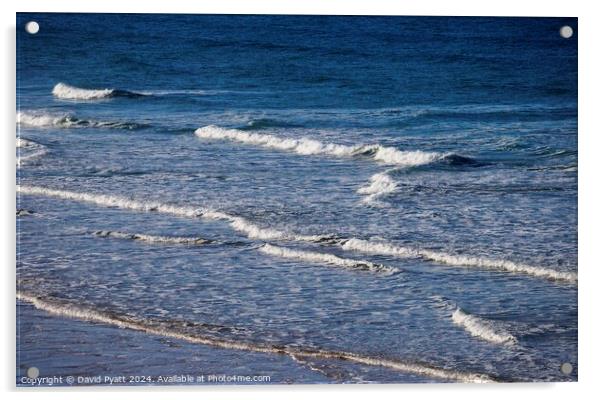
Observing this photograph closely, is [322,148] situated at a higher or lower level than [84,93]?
lower

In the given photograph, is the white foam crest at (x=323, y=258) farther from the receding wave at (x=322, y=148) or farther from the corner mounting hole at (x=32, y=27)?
the corner mounting hole at (x=32, y=27)

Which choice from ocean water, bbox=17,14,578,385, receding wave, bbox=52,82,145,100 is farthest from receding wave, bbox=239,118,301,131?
receding wave, bbox=52,82,145,100

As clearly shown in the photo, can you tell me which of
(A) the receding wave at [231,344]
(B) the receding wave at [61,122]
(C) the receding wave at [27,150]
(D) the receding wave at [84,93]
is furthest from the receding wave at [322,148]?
(A) the receding wave at [231,344]

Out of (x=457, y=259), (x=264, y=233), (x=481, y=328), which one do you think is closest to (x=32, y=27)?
(x=264, y=233)

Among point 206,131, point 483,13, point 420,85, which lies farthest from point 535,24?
point 206,131

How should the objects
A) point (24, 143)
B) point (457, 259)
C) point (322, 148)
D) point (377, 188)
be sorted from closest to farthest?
point (24, 143), point (457, 259), point (377, 188), point (322, 148)

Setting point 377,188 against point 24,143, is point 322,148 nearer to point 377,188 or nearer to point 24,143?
point 377,188

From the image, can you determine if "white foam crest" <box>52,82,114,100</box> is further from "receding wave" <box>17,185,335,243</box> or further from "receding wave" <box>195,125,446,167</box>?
"receding wave" <box>195,125,446,167</box>

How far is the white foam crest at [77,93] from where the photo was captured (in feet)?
18.6

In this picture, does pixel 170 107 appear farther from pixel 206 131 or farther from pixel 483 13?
pixel 483 13

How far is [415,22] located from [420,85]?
1.64 feet

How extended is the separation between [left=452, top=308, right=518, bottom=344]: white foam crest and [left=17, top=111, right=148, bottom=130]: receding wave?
1.83m

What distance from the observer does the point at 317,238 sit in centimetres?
602

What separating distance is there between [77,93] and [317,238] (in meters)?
1.29
